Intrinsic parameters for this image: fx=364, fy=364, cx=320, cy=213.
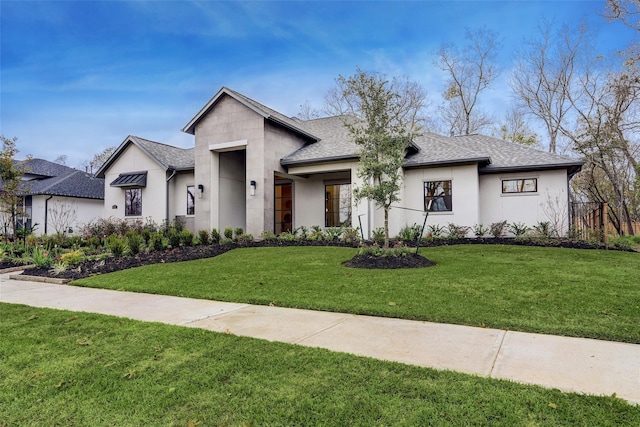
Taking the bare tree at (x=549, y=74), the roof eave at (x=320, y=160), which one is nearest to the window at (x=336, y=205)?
the roof eave at (x=320, y=160)

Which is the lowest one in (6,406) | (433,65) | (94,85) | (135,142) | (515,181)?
(6,406)

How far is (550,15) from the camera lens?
854 inches

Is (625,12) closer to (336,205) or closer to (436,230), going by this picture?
(436,230)

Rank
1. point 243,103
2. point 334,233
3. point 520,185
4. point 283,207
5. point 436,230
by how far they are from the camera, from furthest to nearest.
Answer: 1. point 283,207
2. point 243,103
3. point 436,230
4. point 520,185
5. point 334,233

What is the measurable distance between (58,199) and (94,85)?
900cm

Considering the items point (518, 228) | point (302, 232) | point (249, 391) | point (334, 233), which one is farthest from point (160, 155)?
point (249, 391)

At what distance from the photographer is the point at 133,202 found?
63.2 feet

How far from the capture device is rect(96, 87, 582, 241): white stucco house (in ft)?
46.2

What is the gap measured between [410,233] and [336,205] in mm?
3786

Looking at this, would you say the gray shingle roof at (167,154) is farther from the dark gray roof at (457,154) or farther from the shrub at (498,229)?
the shrub at (498,229)

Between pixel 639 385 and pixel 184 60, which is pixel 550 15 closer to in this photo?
pixel 184 60

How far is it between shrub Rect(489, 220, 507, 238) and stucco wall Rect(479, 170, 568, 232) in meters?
0.37

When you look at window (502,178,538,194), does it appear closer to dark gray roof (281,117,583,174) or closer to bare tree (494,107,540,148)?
dark gray roof (281,117,583,174)

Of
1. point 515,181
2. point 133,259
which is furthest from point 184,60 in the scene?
point 515,181
